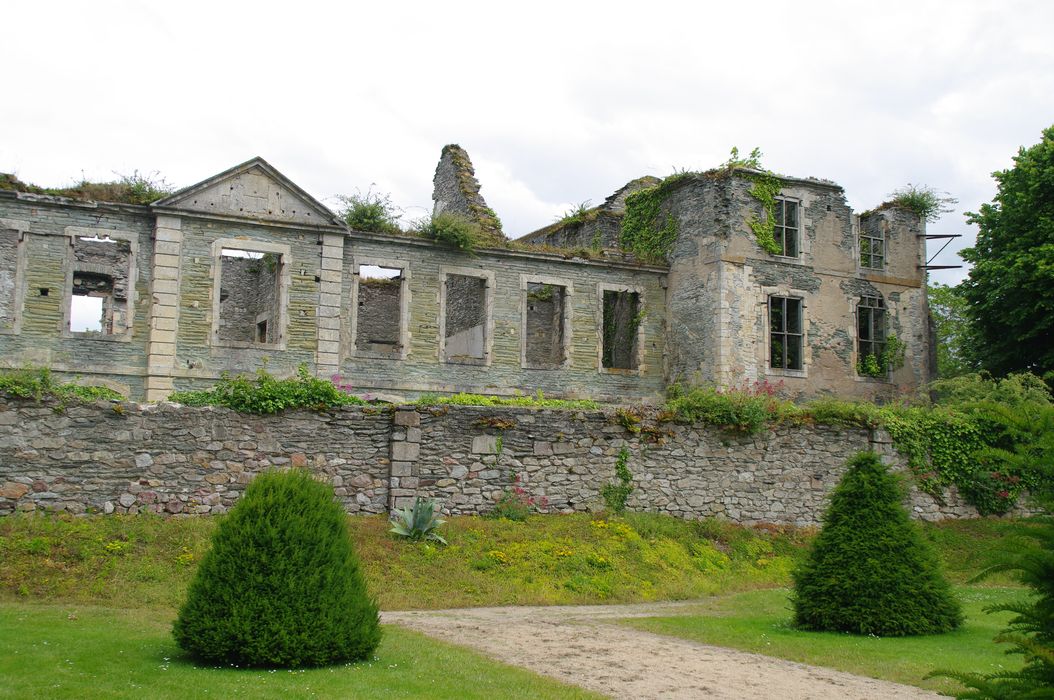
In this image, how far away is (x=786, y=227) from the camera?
90.3 feet

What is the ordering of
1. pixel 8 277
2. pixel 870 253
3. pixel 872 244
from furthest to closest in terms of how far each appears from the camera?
1. pixel 872 244
2. pixel 870 253
3. pixel 8 277

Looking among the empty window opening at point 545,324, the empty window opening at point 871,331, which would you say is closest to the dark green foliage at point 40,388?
the empty window opening at point 545,324

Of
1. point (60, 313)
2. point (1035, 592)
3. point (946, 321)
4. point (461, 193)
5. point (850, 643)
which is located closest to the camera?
point (1035, 592)

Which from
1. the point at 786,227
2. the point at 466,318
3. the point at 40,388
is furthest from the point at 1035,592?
the point at 466,318

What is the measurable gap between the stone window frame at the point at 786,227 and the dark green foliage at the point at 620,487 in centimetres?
1125

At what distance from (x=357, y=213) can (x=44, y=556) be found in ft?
42.6

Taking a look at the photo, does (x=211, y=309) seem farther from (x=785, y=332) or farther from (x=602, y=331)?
(x=785, y=332)

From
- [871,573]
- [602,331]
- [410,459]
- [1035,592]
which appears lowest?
[871,573]

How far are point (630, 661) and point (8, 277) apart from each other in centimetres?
1689

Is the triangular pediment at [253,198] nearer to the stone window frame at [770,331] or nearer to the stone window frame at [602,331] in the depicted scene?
the stone window frame at [602,331]

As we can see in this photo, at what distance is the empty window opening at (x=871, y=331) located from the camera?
2836cm

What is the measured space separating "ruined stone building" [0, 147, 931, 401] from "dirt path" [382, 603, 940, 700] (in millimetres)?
11676

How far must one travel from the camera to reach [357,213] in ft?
80.9

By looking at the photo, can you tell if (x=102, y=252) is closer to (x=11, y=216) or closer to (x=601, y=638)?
(x=11, y=216)
